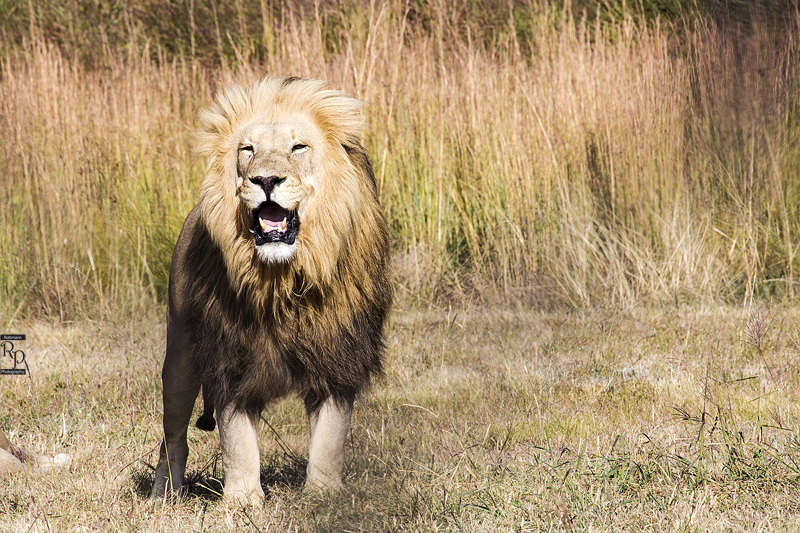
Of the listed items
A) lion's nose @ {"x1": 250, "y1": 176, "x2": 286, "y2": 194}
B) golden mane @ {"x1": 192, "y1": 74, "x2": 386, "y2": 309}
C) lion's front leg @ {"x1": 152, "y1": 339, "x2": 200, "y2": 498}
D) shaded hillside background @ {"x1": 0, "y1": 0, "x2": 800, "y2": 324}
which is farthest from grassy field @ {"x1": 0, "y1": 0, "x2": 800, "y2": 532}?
lion's nose @ {"x1": 250, "y1": 176, "x2": 286, "y2": 194}

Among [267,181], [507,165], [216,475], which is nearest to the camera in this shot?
[267,181]

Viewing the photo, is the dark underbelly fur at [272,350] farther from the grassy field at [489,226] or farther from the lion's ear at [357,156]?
the grassy field at [489,226]

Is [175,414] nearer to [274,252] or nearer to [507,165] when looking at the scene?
[274,252]

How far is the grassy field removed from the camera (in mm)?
3771

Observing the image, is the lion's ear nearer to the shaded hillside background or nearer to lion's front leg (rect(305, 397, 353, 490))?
lion's front leg (rect(305, 397, 353, 490))

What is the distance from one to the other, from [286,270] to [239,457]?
65 cm

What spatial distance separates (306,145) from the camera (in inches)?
104

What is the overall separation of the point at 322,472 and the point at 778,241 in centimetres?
414

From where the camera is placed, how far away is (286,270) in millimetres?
2615

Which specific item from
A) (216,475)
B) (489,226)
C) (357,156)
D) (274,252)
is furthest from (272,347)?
(489,226)

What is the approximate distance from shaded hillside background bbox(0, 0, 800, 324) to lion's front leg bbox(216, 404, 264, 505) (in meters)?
3.20

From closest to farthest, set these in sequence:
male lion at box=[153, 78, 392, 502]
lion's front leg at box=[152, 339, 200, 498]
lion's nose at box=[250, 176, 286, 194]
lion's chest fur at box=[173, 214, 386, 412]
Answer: lion's nose at box=[250, 176, 286, 194] < male lion at box=[153, 78, 392, 502] < lion's chest fur at box=[173, 214, 386, 412] < lion's front leg at box=[152, 339, 200, 498]

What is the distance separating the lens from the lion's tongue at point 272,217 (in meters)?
2.51

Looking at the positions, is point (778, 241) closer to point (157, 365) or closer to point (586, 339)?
point (586, 339)
